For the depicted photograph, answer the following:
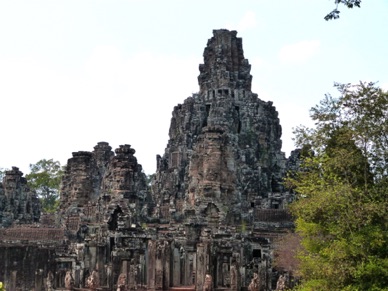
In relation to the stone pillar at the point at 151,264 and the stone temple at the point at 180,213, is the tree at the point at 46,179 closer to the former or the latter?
the stone temple at the point at 180,213

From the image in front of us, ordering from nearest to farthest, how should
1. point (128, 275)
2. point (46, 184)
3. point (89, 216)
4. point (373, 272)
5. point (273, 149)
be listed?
point (373, 272), point (128, 275), point (89, 216), point (273, 149), point (46, 184)

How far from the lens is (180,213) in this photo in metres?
39.1

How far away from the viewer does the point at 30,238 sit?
3678 cm

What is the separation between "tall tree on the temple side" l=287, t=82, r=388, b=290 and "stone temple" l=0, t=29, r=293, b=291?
7710mm

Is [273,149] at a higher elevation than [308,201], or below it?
higher

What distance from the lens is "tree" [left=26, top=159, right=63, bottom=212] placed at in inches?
2945

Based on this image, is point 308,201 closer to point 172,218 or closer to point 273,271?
point 273,271

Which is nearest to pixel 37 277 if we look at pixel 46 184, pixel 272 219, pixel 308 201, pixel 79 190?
pixel 79 190

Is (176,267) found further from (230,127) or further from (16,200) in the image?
(230,127)

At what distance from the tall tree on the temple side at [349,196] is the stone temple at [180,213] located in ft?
25.3

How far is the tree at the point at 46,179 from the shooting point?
7481cm

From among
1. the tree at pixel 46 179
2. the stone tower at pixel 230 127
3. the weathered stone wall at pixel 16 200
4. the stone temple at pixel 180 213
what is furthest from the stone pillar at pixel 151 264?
the tree at pixel 46 179

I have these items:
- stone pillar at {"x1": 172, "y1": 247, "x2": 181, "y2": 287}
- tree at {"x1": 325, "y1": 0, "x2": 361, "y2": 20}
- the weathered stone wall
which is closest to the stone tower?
the weathered stone wall

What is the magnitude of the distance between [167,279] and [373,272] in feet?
46.2
